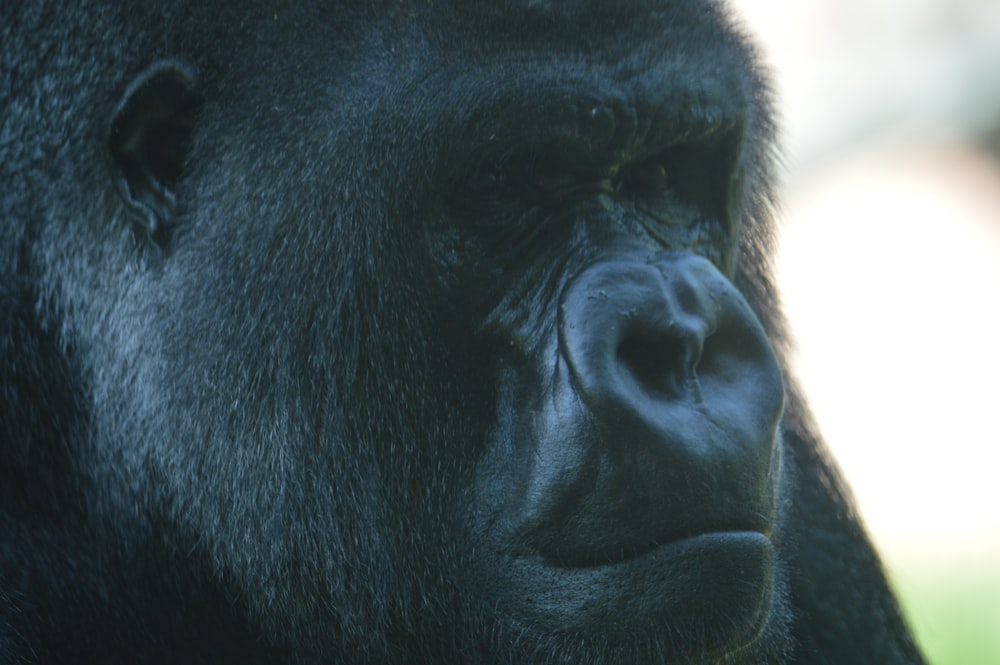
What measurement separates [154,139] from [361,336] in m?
0.66

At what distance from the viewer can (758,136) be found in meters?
3.58

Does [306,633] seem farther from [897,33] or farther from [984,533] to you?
[897,33]

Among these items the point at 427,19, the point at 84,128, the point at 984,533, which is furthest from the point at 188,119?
the point at 984,533

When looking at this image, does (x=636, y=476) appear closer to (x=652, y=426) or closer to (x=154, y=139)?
(x=652, y=426)

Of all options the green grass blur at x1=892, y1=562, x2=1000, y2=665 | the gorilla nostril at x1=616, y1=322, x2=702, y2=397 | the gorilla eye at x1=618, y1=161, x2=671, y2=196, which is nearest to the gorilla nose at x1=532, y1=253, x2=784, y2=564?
the gorilla nostril at x1=616, y1=322, x2=702, y2=397

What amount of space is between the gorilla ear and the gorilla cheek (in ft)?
3.01

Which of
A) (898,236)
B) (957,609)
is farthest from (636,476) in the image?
(898,236)

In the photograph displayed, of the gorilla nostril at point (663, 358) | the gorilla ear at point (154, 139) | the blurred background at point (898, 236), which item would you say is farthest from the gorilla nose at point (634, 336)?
the blurred background at point (898, 236)

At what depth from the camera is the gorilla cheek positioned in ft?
8.27

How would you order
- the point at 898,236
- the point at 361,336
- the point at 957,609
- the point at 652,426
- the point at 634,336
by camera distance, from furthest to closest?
the point at 898,236, the point at 957,609, the point at 361,336, the point at 634,336, the point at 652,426

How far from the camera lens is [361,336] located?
281 centimetres

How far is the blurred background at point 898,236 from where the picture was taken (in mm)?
10906

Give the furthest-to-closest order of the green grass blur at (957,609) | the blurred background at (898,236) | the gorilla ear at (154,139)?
the blurred background at (898,236) → the green grass blur at (957,609) → the gorilla ear at (154,139)

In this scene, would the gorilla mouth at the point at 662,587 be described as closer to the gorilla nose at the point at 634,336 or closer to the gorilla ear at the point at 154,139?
the gorilla nose at the point at 634,336
